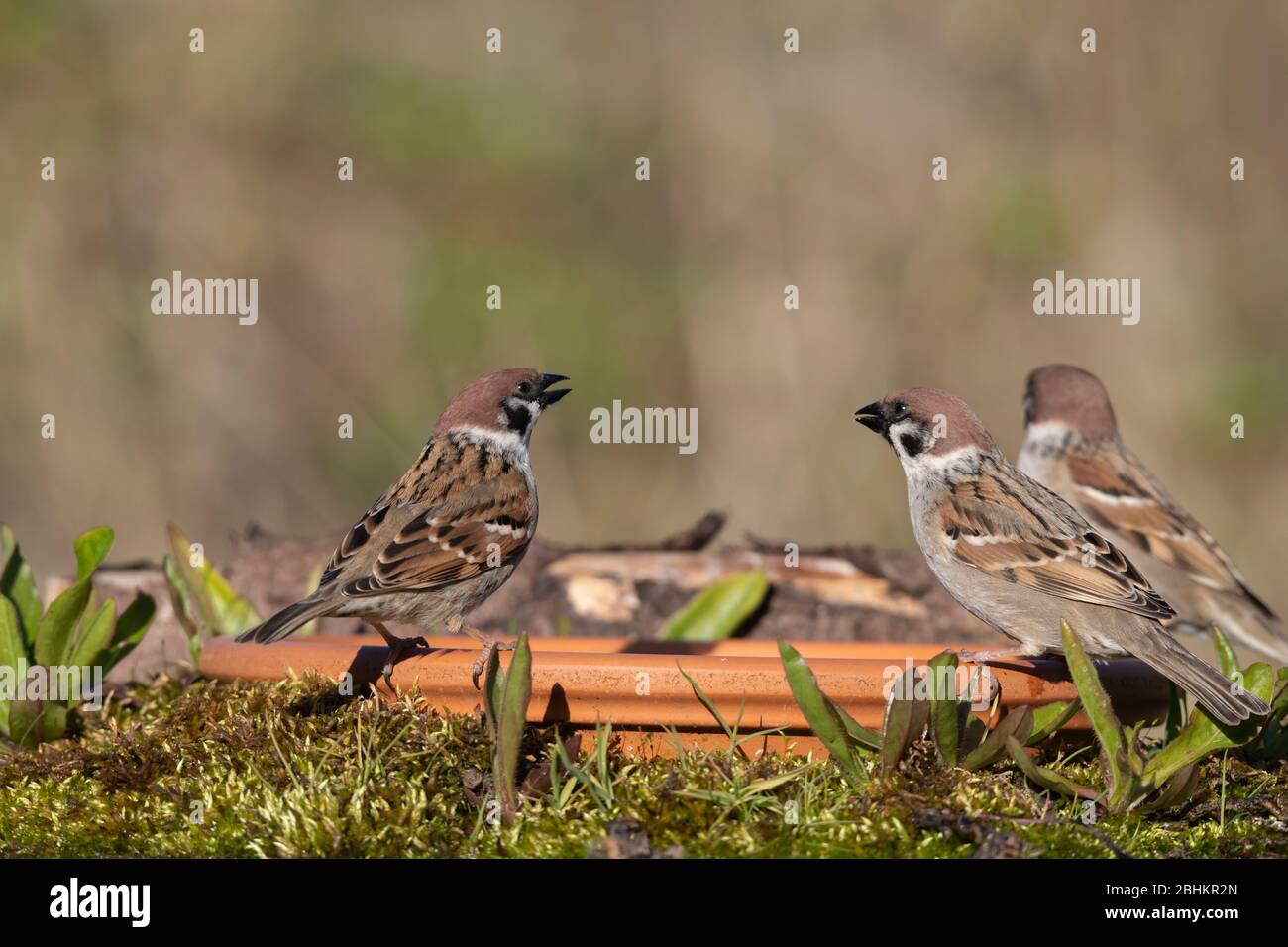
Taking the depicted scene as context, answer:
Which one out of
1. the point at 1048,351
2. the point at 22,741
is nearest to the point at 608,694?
the point at 22,741

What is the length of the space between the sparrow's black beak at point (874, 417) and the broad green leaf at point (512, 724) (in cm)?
217

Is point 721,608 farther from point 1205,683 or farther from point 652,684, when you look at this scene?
point 1205,683

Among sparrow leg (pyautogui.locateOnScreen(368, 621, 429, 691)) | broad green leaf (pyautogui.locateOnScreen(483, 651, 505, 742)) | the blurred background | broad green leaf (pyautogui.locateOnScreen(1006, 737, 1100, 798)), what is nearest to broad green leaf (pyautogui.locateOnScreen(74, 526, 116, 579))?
sparrow leg (pyautogui.locateOnScreen(368, 621, 429, 691))

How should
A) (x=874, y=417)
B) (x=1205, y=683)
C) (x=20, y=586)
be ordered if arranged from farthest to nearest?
(x=874, y=417) < (x=20, y=586) < (x=1205, y=683)

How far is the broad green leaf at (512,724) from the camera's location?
2.96m

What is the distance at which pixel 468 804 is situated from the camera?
318 cm

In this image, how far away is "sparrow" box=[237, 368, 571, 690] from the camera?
13.9ft

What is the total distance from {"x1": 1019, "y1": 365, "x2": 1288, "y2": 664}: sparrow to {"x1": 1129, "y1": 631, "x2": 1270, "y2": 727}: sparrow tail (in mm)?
3051

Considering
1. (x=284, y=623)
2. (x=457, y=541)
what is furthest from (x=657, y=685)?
(x=457, y=541)

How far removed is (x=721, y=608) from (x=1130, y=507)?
111 inches

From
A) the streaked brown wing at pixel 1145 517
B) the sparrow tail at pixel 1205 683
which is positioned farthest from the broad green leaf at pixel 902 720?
the streaked brown wing at pixel 1145 517

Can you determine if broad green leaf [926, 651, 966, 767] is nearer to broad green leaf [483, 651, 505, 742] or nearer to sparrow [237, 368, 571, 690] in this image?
broad green leaf [483, 651, 505, 742]

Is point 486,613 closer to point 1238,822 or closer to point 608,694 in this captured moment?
point 608,694

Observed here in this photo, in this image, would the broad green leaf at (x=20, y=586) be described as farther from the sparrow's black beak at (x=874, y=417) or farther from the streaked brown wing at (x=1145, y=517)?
the streaked brown wing at (x=1145, y=517)
